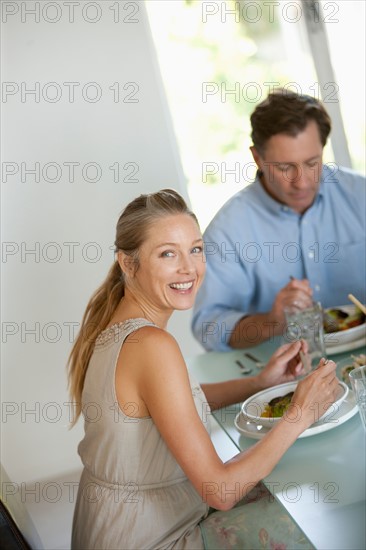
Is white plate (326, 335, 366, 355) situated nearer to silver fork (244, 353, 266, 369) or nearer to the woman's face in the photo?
silver fork (244, 353, 266, 369)

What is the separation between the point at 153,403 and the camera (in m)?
1.33

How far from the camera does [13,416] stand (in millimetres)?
2627

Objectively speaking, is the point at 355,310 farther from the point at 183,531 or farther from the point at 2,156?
the point at 2,156

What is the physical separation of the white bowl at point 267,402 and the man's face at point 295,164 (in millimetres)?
791

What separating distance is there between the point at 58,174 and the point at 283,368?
1.31 metres

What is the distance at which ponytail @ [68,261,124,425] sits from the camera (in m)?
1.54

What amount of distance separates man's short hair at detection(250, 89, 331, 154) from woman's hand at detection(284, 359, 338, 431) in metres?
0.97

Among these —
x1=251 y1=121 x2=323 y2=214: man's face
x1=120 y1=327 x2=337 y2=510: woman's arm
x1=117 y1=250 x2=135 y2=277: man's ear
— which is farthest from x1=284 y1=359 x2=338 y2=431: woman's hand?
x1=251 y1=121 x2=323 y2=214: man's face

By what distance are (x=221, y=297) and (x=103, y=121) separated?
2.84 feet

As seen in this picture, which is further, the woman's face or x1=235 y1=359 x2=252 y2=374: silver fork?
x1=235 y1=359 x2=252 y2=374: silver fork

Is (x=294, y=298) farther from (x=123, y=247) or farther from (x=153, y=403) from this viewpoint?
(x=153, y=403)

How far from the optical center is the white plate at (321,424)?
4.39 feet

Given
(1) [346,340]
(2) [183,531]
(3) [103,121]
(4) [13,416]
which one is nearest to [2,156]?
(3) [103,121]

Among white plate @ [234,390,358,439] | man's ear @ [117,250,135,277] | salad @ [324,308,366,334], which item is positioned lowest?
white plate @ [234,390,358,439]
